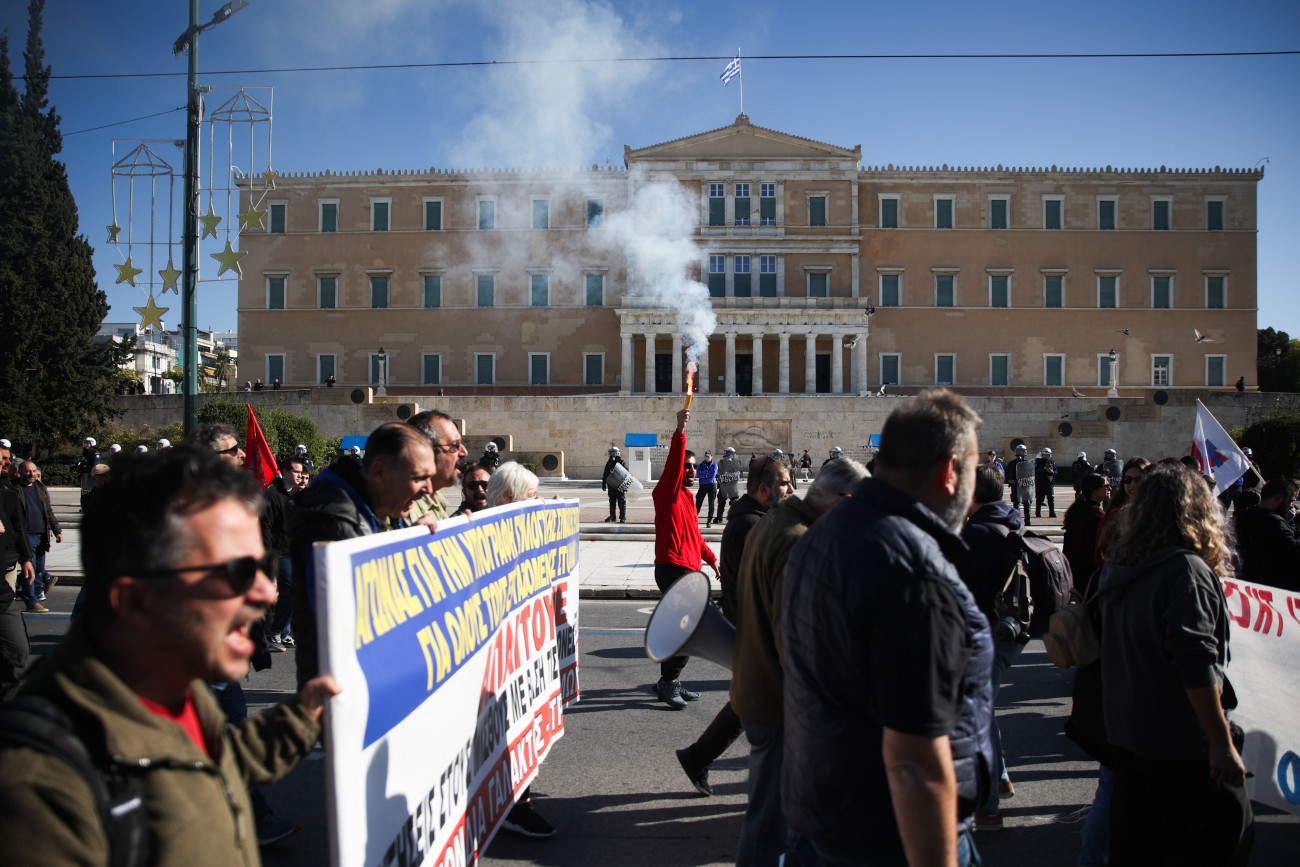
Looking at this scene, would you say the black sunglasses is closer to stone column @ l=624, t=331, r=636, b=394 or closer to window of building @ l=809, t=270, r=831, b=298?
stone column @ l=624, t=331, r=636, b=394

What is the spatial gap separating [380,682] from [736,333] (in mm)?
40515

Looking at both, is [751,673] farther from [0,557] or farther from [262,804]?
[0,557]

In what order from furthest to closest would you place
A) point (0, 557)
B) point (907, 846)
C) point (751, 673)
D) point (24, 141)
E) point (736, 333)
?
point (736, 333) → point (24, 141) → point (0, 557) → point (751, 673) → point (907, 846)

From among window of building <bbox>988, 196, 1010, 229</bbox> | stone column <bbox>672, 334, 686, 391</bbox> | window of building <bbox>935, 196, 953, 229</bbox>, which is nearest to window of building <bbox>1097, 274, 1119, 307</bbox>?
window of building <bbox>988, 196, 1010, 229</bbox>

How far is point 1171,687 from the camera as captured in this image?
271 centimetres

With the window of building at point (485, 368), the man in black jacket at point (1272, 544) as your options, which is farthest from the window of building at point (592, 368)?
the man in black jacket at point (1272, 544)

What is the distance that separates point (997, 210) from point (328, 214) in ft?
115

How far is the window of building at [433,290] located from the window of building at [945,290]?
26156 millimetres

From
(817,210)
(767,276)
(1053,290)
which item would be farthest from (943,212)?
(767,276)

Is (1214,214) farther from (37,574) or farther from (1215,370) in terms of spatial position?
(37,574)

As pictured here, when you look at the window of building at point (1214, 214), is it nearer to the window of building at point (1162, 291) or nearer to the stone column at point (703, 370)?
the window of building at point (1162, 291)

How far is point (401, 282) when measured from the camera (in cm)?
4453

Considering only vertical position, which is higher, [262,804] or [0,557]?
[0,557]

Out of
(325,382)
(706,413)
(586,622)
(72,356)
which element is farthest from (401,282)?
(586,622)
